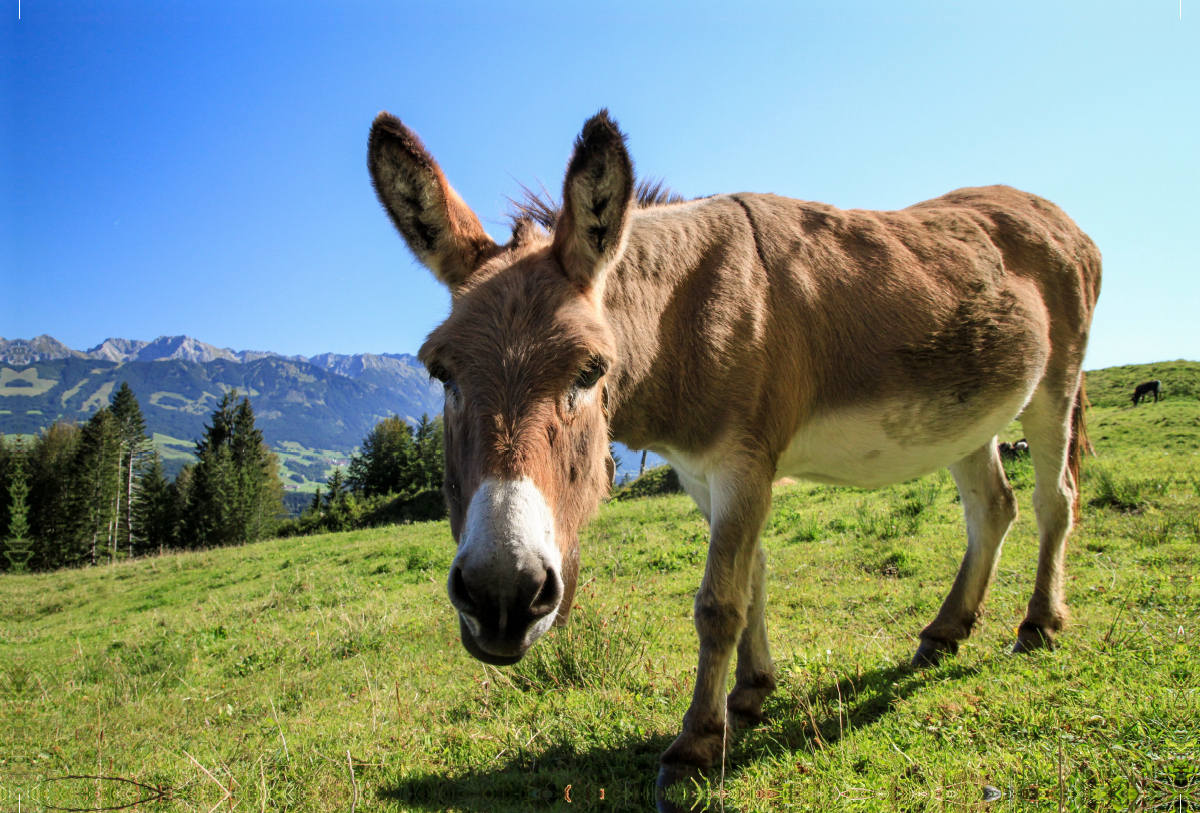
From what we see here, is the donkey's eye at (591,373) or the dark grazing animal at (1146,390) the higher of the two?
the dark grazing animal at (1146,390)

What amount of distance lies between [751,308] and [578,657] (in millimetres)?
2825

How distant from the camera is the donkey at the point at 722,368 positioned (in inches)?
88.4

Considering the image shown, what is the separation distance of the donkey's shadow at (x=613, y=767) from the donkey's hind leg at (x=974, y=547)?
51 centimetres

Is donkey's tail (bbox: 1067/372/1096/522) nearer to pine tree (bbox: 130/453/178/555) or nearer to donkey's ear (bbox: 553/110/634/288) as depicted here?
donkey's ear (bbox: 553/110/634/288)

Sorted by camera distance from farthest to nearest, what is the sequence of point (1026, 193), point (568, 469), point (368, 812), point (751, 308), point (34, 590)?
point (34, 590) < point (1026, 193) < point (751, 308) < point (368, 812) < point (568, 469)

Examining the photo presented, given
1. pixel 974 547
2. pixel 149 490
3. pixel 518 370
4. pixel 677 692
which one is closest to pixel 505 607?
pixel 518 370

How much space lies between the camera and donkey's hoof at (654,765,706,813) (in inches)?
104

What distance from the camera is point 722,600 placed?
2924 millimetres

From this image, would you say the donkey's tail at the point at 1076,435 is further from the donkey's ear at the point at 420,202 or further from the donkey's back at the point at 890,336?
the donkey's ear at the point at 420,202

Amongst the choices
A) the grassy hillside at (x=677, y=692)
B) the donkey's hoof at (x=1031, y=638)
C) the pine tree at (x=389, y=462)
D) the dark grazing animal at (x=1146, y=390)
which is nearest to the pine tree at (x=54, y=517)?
the pine tree at (x=389, y=462)

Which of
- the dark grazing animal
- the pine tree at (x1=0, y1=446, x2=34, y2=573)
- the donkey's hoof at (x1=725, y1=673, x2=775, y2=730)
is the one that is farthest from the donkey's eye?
the pine tree at (x1=0, y1=446, x2=34, y2=573)

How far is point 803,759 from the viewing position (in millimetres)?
2955

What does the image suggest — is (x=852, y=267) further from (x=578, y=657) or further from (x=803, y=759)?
(x=578, y=657)

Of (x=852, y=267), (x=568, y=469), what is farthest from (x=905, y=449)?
(x=568, y=469)
